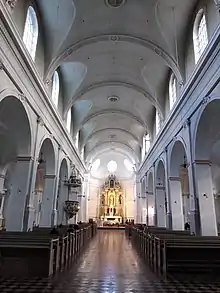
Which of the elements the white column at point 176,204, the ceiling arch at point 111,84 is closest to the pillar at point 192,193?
the white column at point 176,204

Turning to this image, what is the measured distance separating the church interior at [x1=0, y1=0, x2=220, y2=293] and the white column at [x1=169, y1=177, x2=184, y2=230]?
0.05 metres

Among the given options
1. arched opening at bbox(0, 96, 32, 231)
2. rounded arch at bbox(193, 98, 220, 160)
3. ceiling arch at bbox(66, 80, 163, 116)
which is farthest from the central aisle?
ceiling arch at bbox(66, 80, 163, 116)

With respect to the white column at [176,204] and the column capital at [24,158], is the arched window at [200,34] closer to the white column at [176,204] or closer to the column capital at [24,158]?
the white column at [176,204]

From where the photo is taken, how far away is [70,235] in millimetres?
8305

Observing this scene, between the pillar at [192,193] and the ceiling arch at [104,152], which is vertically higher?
the ceiling arch at [104,152]

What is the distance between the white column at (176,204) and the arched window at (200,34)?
21.0 feet

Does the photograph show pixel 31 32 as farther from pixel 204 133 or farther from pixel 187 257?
pixel 187 257

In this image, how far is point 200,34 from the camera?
10258 mm

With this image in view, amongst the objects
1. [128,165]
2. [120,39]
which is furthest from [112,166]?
[120,39]

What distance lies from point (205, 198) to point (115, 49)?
27.3 feet

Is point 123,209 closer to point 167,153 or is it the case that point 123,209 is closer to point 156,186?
point 156,186

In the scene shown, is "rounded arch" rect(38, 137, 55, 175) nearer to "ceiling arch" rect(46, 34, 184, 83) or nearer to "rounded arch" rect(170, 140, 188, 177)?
"ceiling arch" rect(46, 34, 184, 83)

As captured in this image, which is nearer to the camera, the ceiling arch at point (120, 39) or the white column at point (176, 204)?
the ceiling arch at point (120, 39)

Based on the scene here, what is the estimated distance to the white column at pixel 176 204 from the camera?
13.1 meters
